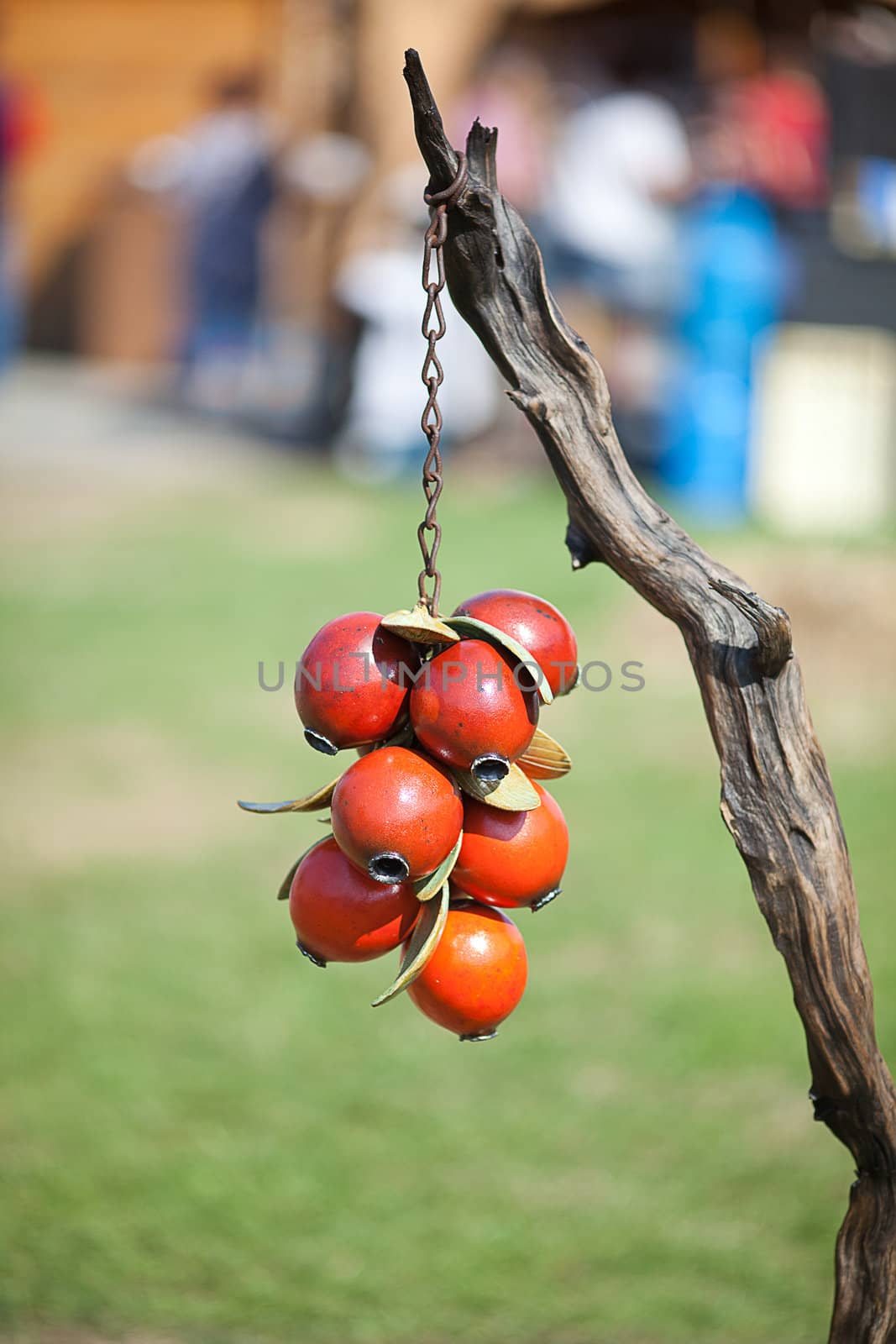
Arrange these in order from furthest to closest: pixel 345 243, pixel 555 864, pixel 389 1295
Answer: pixel 345 243, pixel 389 1295, pixel 555 864

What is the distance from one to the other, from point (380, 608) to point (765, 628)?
519 centimetres

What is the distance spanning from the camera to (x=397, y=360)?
9.38m

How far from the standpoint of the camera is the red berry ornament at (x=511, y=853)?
1522 millimetres

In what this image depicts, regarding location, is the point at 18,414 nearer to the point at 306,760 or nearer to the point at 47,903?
the point at 306,760

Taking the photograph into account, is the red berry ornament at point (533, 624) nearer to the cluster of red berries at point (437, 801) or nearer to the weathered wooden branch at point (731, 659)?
the cluster of red berries at point (437, 801)

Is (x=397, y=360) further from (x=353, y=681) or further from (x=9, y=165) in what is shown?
(x=353, y=681)

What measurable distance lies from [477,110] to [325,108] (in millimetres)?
2765

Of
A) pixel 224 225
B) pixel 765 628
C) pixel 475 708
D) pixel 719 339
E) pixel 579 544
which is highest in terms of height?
pixel 224 225

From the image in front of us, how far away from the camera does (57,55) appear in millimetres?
13273

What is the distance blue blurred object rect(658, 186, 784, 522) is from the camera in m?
8.27

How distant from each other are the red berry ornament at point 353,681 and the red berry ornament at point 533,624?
103 mm

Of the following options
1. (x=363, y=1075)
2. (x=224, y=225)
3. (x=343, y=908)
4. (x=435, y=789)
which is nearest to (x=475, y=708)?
(x=435, y=789)

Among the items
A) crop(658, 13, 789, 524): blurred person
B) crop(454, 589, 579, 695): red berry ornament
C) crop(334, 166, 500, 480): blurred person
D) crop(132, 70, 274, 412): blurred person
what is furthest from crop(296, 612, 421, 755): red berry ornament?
crop(132, 70, 274, 412): blurred person

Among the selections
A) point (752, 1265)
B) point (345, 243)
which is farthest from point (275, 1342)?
point (345, 243)
